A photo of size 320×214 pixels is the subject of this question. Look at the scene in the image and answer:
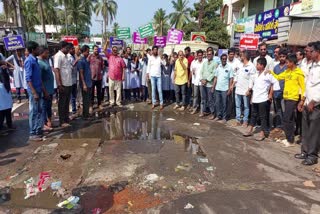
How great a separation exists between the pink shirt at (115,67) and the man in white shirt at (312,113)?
18.3ft

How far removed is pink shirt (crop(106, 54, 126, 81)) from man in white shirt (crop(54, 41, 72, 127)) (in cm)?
223

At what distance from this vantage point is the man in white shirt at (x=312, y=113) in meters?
4.89

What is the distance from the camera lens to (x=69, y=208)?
3.51 metres

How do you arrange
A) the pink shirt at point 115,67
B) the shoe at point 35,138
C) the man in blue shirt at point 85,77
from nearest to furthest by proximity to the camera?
1. the shoe at point 35,138
2. the man in blue shirt at point 85,77
3. the pink shirt at point 115,67

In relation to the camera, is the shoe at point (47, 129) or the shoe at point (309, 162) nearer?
the shoe at point (309, 162)

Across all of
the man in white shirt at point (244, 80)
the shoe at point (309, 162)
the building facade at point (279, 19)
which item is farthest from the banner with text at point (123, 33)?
the shoe at point (309, 162)

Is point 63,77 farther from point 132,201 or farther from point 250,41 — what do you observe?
point 250,41

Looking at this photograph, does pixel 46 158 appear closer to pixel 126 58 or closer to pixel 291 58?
pixel 291 58

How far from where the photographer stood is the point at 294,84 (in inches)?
229

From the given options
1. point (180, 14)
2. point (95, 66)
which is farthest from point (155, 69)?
point (180, 14)

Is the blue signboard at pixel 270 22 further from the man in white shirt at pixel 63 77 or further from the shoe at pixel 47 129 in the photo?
the shoe at pixel 47 129

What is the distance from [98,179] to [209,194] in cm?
158

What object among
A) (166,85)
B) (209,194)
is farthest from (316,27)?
(209,194)

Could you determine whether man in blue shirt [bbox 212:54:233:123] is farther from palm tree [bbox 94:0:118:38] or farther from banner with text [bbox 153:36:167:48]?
palm tree [bbox 94:0:118:38]
